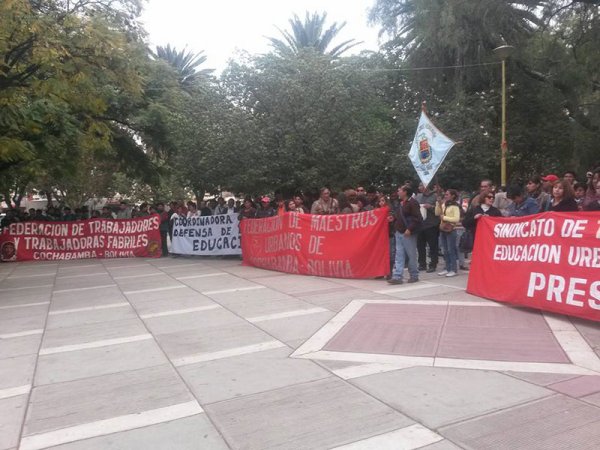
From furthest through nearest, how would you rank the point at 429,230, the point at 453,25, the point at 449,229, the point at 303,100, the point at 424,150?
the point at 453,25 → the point at 303,100 → the point at 429,230 → the point at 424,150 → the point at 449,229

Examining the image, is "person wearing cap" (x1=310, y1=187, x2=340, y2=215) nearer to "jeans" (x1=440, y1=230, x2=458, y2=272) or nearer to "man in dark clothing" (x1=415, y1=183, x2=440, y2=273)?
"man in dark clothing" (x1=415, y1=183, x2=440, y2=273)

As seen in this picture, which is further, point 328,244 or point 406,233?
point 328,244

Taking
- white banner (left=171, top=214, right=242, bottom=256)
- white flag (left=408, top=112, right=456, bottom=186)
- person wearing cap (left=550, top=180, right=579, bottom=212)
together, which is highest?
white flag (left=408, top=112, right=456, bottom=186)

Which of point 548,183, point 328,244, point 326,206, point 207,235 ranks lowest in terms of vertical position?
point 207,235

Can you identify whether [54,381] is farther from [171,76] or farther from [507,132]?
[507,132]

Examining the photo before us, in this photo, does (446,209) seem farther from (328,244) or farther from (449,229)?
(328,244)

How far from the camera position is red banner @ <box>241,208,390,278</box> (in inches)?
367

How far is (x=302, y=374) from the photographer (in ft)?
14.9

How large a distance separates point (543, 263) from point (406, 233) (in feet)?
8.45

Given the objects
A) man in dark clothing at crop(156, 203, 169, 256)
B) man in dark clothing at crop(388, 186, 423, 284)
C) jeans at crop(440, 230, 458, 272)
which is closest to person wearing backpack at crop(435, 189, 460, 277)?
jeans at crop(440, 230, 458, 272)

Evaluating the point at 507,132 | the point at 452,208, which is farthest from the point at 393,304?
the point at 507,132

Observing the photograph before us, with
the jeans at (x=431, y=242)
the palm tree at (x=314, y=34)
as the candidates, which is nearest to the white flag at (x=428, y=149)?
the jeans at (x=431, y=242)

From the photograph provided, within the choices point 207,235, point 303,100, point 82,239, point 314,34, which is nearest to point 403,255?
point 207,235

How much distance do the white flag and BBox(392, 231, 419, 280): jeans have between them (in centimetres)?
145
